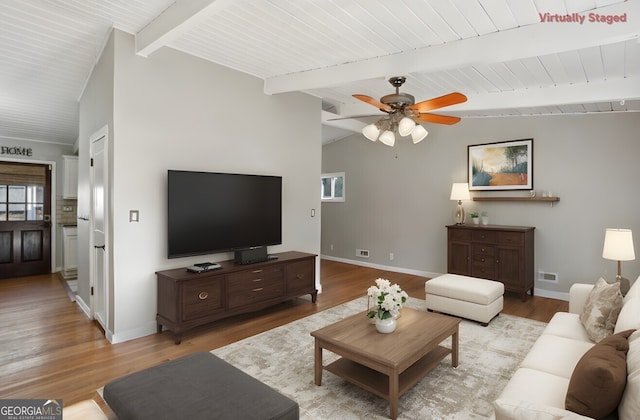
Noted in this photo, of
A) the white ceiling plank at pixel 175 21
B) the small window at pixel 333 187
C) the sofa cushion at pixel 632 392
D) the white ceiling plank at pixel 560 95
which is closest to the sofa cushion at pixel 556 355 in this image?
the sofa cushion at pixel 632 392

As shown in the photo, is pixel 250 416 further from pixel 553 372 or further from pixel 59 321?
pixel 59 321

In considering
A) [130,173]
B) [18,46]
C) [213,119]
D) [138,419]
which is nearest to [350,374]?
[138,419]

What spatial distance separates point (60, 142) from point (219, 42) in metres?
5.07

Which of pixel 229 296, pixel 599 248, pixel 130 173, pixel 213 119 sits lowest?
pixel 229 296

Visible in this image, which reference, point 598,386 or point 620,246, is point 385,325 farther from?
point 620,246

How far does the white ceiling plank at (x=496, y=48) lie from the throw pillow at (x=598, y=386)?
7.29 feet

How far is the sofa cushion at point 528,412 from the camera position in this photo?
50.4 inches

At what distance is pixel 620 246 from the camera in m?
3.19

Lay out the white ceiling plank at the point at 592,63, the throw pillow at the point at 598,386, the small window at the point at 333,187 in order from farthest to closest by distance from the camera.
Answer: the small window at the point at 333,187 < the white ceiling plank at the point at 592,63 < the throw pillow at the point at 598,386

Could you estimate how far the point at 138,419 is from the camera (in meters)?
1.54

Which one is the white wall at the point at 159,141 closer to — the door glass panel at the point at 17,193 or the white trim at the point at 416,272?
the white trim at the point at 416,272

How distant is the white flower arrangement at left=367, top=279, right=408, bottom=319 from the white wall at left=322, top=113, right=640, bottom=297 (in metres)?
3.57

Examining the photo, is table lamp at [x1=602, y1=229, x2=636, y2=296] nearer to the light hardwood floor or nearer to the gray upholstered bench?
the light hardwood floor

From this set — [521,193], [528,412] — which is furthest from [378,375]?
[521,193]
